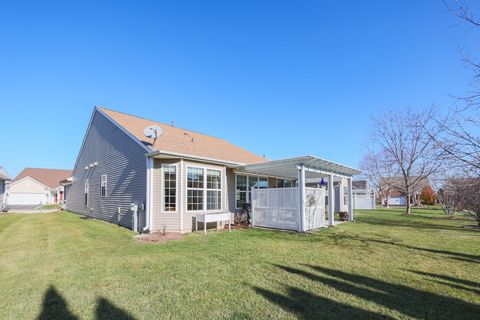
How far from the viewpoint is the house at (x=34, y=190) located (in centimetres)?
3902

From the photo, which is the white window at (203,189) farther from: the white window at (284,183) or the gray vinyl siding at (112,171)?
the white window at (284,183)

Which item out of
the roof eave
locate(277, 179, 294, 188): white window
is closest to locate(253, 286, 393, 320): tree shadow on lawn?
the roof eave

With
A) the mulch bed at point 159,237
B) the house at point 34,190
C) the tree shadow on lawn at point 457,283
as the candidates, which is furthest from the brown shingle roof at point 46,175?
the tree shadow on lawn at point 457,283

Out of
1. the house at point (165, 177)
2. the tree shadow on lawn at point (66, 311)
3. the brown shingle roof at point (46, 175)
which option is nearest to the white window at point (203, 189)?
the house at point (165, 177)

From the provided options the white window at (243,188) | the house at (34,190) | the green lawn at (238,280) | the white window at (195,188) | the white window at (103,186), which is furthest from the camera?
the house at (34,190)

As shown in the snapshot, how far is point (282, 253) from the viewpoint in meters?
7.09

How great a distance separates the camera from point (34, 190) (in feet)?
132

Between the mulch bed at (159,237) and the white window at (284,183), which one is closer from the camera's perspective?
the mulch bed at (159,237)

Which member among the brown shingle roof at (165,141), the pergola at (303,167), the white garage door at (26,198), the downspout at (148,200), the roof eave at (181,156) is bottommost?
the white garage door at (26,198)

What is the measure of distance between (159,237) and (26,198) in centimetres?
4194

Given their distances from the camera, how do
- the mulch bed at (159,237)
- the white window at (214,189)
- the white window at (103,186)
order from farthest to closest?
1. the white window at (103,186)
2. the white window at (214,189)
3. the mulch bed at (159,237)

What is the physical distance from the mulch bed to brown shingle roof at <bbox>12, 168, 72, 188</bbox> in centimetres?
4124

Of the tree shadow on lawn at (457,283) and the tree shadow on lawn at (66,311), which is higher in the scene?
the tree shadow on lawn at (66,311)

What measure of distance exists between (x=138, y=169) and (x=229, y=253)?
6267mm
